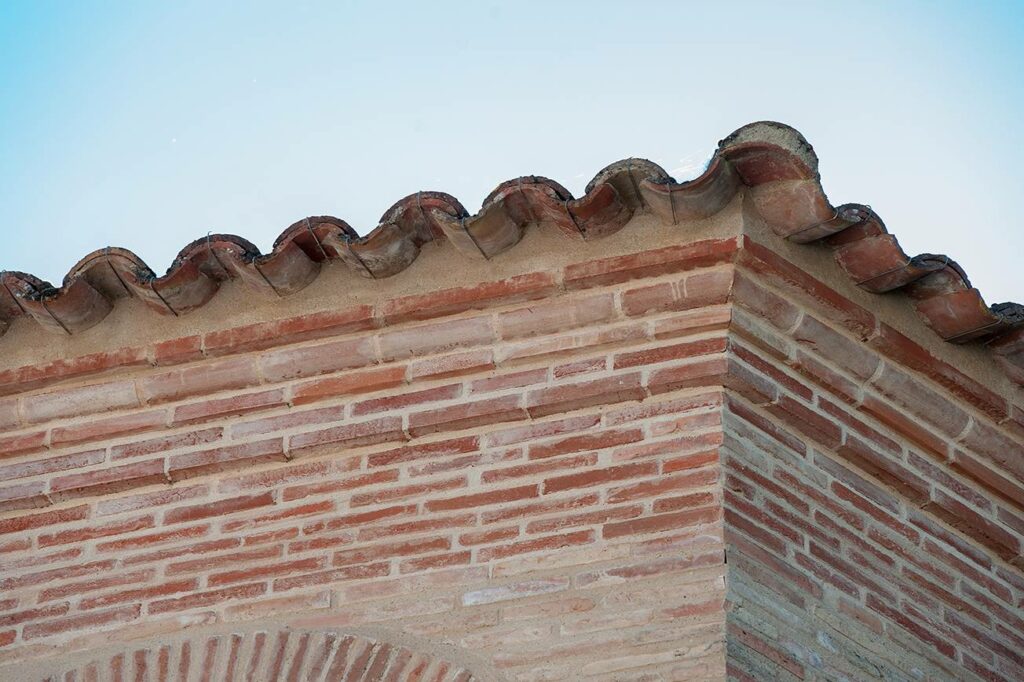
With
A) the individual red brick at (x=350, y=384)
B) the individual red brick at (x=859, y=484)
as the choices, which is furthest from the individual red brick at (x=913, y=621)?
the individual red brick at (x=350, y=384)

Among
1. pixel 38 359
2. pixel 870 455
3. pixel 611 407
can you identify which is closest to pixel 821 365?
pixel 870 455

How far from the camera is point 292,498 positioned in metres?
5.64

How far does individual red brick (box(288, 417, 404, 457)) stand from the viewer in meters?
5.65

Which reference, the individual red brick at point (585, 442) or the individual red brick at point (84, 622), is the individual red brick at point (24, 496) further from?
the individual red brick at point (585, 442)

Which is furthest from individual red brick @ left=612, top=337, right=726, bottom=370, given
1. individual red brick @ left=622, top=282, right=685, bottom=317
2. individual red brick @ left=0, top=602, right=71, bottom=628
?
individual red brick @ left=0, top=602, right=71, bottom=628

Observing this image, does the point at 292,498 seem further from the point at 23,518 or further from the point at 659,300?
the point at 659,300

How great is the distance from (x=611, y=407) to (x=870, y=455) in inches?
34.6

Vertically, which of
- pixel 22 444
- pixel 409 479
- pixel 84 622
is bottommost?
pixel 84 622

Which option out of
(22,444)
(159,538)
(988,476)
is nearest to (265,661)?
(159,538)

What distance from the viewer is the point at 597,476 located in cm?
534

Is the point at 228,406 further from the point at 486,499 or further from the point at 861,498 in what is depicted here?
the point at 861,498

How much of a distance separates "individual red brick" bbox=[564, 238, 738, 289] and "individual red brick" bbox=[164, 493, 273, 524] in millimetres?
1216

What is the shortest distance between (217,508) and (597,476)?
1.28m

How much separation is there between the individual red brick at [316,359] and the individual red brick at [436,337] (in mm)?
70
